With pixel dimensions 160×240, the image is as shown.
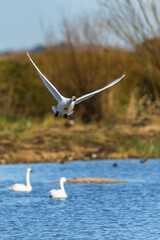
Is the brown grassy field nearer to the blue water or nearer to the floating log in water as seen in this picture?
the blue water

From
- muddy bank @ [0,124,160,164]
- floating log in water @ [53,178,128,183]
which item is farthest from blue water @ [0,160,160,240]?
muddy bank @ [0,124,160,164]

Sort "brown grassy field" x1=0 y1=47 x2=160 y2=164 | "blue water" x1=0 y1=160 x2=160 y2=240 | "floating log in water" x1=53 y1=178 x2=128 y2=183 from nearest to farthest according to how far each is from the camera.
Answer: "blue water" x1=0 y1=160 x2=160 y2=240
"floating log in water" x1=53 y1=178 x2=128 y2=183
"brown grassy field" x1=0 y1=47 x2=160 y2=164

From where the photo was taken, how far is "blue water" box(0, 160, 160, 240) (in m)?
13.8

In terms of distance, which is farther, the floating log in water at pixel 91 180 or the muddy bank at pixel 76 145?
the muddy bank at pixel 76 145

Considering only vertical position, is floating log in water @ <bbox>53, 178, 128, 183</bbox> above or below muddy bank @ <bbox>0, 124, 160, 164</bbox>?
below

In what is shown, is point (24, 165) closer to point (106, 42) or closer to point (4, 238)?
point (106, 42)

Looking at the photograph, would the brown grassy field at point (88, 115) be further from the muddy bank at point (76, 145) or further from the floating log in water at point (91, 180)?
the floating log in water at point (91, 180)

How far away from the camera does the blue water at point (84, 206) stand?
1380 centimetres

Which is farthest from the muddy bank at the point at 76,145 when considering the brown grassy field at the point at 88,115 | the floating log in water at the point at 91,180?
the floating log in water at the point at 91,180

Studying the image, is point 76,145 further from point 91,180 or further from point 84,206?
point 84,206

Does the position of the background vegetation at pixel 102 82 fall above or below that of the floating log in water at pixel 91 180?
above

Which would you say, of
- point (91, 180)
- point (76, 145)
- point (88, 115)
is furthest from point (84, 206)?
point (88, 115)

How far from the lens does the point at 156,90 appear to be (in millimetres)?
34469

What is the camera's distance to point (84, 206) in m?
17.4
